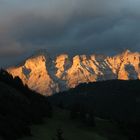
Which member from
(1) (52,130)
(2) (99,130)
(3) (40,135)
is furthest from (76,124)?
(3) (40,135)

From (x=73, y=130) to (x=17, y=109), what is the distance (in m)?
19.4

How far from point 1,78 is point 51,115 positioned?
39362mm

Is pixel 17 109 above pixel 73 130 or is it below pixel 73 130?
above

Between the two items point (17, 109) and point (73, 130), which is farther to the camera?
point (17, 109)

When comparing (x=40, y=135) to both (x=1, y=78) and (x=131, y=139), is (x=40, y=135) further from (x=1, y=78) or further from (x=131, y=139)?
(x=1, y=78)

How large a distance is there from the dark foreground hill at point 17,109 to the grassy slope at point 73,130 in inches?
139

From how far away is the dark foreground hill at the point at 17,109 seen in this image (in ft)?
386

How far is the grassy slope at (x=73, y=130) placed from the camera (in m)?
129

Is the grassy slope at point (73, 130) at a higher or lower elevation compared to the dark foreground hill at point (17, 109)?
lower

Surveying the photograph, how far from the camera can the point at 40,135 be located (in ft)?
407

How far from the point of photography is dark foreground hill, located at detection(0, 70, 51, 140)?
118 metres

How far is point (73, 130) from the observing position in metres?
144

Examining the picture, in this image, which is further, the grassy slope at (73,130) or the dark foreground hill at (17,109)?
the grassy slope at (73,130)

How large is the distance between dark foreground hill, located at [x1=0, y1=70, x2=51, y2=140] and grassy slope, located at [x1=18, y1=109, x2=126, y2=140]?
354cm
